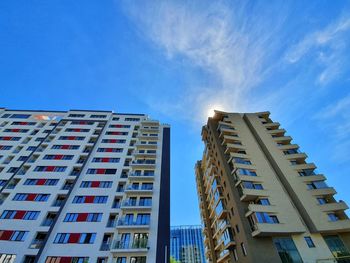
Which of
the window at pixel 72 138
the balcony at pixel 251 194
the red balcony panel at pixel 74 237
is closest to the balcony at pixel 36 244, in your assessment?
the red balcony panel at pixel 74 237

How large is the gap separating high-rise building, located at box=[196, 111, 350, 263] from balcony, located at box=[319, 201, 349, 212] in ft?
0.39

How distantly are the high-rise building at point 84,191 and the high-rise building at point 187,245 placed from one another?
127 m

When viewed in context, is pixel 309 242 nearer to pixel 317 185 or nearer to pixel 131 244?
pixel 317 185

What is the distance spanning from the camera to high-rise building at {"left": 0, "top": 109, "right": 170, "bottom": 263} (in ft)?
80.8

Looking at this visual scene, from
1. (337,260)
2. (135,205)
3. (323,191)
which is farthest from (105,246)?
(323,191)

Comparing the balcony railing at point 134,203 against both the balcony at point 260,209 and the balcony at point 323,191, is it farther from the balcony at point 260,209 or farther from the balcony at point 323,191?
the balcony at point 323,191

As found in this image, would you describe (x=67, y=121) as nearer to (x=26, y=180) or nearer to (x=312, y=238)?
(x=26, y=180)

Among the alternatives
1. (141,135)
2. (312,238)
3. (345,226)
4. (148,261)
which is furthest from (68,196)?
(345,226)

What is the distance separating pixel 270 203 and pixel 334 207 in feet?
29.6

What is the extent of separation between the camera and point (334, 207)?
88.7ft

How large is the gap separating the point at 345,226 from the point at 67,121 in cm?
5652

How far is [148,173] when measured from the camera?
118ft

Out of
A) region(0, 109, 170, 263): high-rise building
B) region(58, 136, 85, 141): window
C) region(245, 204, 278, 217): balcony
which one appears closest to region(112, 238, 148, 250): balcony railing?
region(0, 109, 170, 263): high-rise building

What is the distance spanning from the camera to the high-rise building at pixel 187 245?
139625 mm
